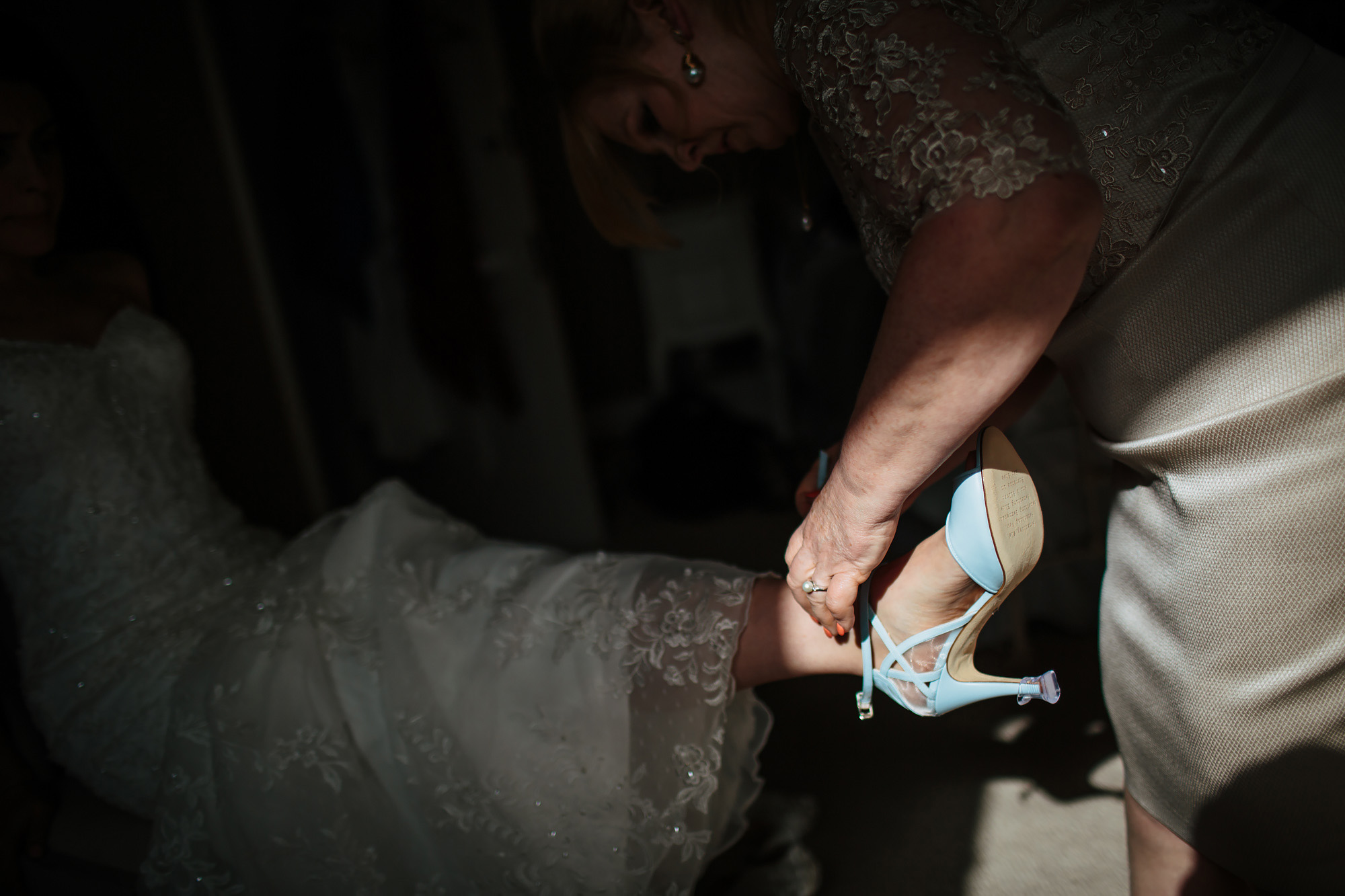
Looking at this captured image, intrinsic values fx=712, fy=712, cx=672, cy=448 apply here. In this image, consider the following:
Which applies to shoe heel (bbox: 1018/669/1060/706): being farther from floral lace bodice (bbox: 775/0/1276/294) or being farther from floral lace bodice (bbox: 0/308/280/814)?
floral lace bodice (bbox: 0/308/280/814)

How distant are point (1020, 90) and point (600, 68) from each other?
46 centimetres

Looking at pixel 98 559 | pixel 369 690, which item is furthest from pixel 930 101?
pixel 98 559

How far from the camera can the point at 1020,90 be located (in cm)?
53

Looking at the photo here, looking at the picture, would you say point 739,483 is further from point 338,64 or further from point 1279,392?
point 338,64

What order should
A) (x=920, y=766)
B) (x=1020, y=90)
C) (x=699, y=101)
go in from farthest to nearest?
(x=920, y=766), (x=699, y=101), (x=1020, y=90)

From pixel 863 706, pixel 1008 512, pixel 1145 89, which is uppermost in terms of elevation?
pixel 1145 89

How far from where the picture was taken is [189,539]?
3.94 feet

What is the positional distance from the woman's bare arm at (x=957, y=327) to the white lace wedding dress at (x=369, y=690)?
0.33m

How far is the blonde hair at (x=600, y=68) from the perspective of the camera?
2.35ft

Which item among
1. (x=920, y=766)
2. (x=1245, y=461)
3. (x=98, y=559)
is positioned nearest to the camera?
(x=1245, y=461)

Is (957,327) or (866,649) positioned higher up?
(957,327)

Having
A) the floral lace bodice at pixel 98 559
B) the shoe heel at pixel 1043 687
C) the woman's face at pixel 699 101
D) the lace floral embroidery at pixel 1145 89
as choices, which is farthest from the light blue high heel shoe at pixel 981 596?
the floral lace bodice at pixel 98 559

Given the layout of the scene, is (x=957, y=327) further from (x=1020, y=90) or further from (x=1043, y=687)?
(x=1043, y=687)

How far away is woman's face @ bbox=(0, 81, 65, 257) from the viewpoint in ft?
3.74
